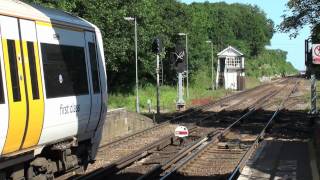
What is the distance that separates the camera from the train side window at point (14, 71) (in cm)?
940

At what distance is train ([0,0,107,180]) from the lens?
372 inches

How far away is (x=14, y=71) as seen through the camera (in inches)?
373

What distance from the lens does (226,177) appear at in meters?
14.2

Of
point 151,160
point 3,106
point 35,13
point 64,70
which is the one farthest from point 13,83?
point 151,160

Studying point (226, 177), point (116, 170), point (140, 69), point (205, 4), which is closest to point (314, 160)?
point (226, 177)

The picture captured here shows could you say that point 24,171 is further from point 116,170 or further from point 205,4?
point 205,4

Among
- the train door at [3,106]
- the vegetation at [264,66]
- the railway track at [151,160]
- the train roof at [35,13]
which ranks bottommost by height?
the vegetation at [264,66]

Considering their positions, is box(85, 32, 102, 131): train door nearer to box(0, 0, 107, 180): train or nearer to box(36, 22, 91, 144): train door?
box(0, 0, 107, 180): train

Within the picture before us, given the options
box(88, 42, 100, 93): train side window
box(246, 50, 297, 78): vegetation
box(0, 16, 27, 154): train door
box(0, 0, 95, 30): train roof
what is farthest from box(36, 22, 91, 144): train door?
box(246, 50, 297, 78): vegetation

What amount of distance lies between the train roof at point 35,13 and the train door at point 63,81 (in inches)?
4.9

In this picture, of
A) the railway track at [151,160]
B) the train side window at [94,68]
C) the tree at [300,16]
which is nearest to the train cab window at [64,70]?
the train side window at [94,68]

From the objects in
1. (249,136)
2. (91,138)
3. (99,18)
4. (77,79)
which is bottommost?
(249,136)

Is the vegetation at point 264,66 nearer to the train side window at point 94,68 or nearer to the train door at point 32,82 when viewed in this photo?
the train side window at point 94,68

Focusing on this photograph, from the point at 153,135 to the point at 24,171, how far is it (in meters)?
13.7
